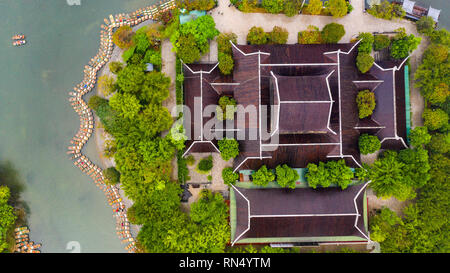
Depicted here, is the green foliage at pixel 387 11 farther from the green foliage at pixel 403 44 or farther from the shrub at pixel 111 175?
the shrub at pixel 111 175

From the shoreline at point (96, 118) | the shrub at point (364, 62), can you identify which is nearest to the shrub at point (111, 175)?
the shoreline at point (96, 118)

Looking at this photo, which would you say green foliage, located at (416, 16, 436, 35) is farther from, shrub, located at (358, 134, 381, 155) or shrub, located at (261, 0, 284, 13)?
shrub, located at (261, 0, 284, 13)

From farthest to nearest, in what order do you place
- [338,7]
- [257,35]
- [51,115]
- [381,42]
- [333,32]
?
[51,115] < [381,42] < [338,7] < [257,35] < [333,32]

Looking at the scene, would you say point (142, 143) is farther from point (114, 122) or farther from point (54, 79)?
point (54, 79)

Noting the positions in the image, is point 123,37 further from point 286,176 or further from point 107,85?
point 286,176

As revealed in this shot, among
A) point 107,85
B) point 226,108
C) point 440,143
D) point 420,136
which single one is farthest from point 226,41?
point 440,143

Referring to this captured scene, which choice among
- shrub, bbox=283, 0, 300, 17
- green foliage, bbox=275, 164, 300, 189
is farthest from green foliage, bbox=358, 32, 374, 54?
green foliage, bbox=275, 164, 300, 189
